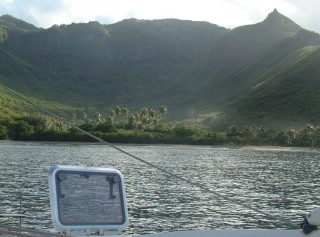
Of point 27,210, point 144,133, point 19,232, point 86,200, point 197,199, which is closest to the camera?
point 19,232

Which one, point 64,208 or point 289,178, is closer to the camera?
point 64,208

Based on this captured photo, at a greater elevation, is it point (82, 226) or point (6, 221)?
point (82, 226)

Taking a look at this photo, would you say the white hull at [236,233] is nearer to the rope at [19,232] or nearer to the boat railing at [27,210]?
the rope at [19,232]

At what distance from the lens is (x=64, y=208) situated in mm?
10055

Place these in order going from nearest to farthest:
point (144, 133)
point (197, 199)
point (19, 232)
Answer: point (19, 232) → point (197, 199) → point (144, 133)

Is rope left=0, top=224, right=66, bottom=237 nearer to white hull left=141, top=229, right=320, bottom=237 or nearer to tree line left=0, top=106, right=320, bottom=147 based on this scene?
white hull left=141, top=229, right=320, bottom=237

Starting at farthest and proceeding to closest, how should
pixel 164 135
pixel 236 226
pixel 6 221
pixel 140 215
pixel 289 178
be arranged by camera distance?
pixel 164 135, pixel 289 178, pixel 140 215, pixel 236 226, pixel 6 221

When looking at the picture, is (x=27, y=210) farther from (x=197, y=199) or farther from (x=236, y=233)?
(x=236, y=233)

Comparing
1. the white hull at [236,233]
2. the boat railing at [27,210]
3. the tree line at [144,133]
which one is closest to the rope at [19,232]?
the white hull at [236,233]

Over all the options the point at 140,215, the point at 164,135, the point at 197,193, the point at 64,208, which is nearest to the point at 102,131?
the point at 164,135

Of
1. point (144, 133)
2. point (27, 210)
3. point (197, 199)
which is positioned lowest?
point (197, 199)

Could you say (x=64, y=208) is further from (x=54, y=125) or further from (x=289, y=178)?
(x=54, y=125)

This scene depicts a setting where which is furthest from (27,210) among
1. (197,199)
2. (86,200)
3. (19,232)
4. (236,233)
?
(236,233)

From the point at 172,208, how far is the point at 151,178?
24770mm
